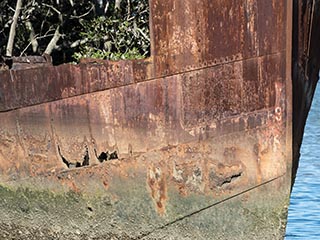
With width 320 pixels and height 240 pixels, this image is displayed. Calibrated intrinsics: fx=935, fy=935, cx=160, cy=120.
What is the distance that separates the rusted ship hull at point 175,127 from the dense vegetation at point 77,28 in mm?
4313

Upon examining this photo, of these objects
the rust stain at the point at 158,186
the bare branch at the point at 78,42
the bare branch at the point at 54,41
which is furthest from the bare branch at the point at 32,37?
the rust stain at the point at 158,186

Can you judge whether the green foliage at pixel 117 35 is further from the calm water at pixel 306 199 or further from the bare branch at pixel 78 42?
the calm water at pixel 306 199

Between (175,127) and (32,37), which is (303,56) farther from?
(32,37)

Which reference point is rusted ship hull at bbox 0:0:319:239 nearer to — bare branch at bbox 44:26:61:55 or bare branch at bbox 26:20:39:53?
bare branch at bbox 44:26:61:55

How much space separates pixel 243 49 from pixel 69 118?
1424 millimetres

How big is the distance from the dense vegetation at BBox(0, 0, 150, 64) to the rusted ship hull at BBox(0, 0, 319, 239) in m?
4.31

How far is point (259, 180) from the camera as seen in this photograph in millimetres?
7203

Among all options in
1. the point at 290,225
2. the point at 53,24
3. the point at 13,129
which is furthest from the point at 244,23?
the point at 53,24

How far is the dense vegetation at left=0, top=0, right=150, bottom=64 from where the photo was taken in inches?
476

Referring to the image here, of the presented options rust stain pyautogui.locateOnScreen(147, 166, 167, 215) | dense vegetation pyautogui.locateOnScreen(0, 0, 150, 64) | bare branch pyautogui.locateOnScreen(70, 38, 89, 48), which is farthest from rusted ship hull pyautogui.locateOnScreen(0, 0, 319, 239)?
bare branch pyautogui.locateOnScreen(70, 38, 89, 48)

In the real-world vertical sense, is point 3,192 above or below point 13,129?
below

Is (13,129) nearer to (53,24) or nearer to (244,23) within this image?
(244,23)

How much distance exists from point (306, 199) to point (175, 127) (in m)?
6.32

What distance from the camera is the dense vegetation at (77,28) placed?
39.7 feet
